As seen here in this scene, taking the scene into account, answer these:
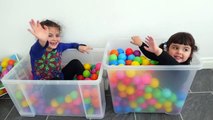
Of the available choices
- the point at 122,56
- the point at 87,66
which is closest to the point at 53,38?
the point at 87,66

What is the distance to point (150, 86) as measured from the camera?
1020mm

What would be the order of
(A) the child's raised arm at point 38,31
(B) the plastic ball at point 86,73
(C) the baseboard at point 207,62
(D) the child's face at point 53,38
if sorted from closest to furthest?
(A) the child's raised arm at point 38,31 < (D) the child's face at point 53,38 < (B) the plastic ball at point 86,73 < (C) the baseboard at point 207,62

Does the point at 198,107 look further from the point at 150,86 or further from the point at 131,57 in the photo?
the point at 131,57

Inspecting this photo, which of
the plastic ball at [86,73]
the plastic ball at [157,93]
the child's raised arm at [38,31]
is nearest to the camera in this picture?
the child's raised arm at [38,31]

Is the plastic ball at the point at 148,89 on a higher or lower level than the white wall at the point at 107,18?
lower

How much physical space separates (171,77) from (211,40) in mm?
539

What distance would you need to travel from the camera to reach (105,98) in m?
1.26

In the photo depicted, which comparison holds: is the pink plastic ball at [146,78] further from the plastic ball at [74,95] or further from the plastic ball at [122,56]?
the plastic ball at [74,95]

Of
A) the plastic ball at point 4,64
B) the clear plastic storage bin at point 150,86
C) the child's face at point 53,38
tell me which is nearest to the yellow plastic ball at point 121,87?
the clear plastic storage bin at point 150,86

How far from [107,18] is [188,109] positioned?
2.30ft

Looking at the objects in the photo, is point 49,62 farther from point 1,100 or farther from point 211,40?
point 211,40

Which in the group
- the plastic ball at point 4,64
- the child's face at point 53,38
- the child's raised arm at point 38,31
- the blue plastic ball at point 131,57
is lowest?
the plastic ball at point 4,64

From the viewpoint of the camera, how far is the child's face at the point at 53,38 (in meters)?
1.15

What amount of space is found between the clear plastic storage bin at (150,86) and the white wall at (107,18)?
280 millimetres
